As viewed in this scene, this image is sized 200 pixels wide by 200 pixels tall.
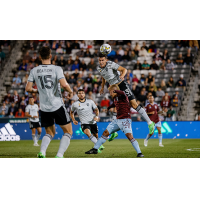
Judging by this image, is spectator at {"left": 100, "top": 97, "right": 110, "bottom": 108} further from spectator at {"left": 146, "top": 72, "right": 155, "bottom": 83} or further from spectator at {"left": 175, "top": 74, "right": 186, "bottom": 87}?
spectator at {"left": 175, "top": 74, "right": 186, "bottom": 87}

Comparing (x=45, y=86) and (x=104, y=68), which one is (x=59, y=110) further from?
(x=104, y=68)

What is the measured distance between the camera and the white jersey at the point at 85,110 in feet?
30.1

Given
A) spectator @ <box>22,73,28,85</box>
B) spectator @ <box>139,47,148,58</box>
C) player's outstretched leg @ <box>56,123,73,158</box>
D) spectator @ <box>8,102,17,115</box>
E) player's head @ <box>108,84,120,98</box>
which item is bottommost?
spectator @ <box>8,102,17,115</box>

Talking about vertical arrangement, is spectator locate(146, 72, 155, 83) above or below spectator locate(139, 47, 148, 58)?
below

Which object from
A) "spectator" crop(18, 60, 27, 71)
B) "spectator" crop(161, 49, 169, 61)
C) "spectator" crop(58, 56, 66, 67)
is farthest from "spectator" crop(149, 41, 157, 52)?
"spectator" crop(18, 60, 27, 71)

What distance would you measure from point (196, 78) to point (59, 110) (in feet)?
41.8

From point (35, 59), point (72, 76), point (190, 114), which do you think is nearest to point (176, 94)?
point (190, 114)

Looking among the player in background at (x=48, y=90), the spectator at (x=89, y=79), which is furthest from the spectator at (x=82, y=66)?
the player in background at (x=48, y=90)

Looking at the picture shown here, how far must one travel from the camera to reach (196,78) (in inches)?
675

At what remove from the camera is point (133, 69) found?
18.3 m

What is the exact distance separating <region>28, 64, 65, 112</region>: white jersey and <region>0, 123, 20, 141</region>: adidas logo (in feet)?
31.9

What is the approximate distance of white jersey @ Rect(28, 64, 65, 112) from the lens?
596 centimetres

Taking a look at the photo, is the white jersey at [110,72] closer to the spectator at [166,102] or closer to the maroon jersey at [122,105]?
the maroon jersey at [122,105]

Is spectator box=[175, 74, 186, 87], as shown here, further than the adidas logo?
Yes
